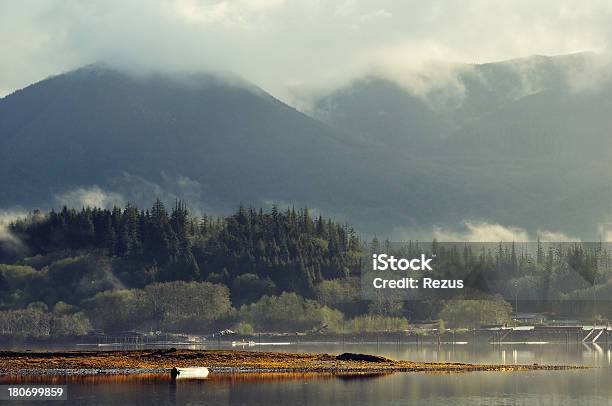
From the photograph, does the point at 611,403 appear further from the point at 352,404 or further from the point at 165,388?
the point at 165,388

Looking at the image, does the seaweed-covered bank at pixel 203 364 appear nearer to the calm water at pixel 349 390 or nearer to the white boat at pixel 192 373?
the white boat at pixel 192 373

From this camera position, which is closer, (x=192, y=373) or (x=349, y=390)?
(x=349, y=390)

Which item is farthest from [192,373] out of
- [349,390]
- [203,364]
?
[349,390]

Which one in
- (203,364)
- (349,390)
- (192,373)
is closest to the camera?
(349,390)

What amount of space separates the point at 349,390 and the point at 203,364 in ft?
127

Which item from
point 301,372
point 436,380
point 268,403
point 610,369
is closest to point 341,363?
point 301,372

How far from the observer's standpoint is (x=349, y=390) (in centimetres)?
14275

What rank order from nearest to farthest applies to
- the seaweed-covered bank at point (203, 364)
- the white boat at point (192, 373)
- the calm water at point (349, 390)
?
the calm water at point (349, 390)
the white boat at point (192, 373)
the seaweed-covered bank at point (203, 364)

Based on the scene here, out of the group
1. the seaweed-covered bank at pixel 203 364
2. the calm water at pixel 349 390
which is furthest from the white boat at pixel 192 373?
the seaweed-covered bank at pixel 203 364

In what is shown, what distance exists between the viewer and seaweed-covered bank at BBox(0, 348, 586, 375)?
169 m

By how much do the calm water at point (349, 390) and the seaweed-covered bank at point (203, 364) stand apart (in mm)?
8797

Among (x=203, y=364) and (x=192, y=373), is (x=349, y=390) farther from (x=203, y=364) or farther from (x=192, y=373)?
(x=203, y=364)

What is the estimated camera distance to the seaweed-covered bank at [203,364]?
16938cm

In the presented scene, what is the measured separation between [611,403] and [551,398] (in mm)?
6843
